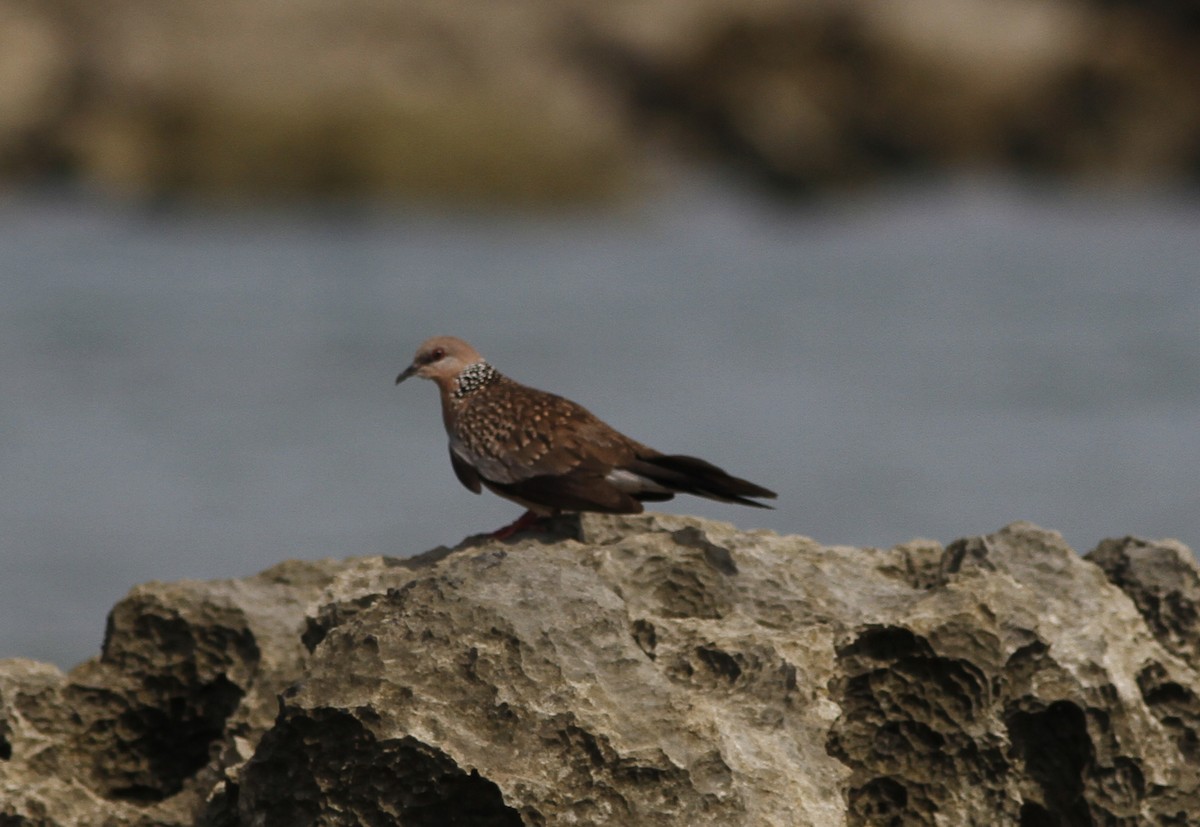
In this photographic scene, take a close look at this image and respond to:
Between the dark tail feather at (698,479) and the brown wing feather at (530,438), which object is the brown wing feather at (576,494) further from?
the dark tail feather at (698,479)

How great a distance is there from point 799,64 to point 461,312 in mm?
19101

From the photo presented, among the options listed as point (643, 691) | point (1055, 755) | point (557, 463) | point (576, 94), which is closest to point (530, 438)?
point (557, 463)

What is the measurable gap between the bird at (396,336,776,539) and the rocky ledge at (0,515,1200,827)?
6.6 inches

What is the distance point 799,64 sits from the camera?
2088 inches

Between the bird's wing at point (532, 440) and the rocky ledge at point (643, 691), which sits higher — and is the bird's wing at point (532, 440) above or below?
above

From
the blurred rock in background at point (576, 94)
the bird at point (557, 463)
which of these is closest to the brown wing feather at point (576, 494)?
the bird at point (557, 463)

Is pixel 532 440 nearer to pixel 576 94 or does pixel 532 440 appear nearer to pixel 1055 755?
pixel 1055 755

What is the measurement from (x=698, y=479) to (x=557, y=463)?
1.67ft

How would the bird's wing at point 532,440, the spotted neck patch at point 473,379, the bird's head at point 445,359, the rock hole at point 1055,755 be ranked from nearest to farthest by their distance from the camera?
the rock hole at point 1055,755, the bird's wing at point 532,440, the spotted neck patch at point 473,379, the bird's head at point 445,359

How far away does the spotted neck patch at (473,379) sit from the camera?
26.3ft

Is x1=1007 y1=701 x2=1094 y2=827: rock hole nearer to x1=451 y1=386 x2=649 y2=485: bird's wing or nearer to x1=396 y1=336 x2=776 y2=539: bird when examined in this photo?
x1=396 y1=336 x2=776 y2=539: bird

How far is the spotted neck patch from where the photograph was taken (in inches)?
316

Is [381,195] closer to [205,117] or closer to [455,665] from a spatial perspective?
[205,117]

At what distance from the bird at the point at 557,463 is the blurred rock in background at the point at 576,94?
42.4 metres
